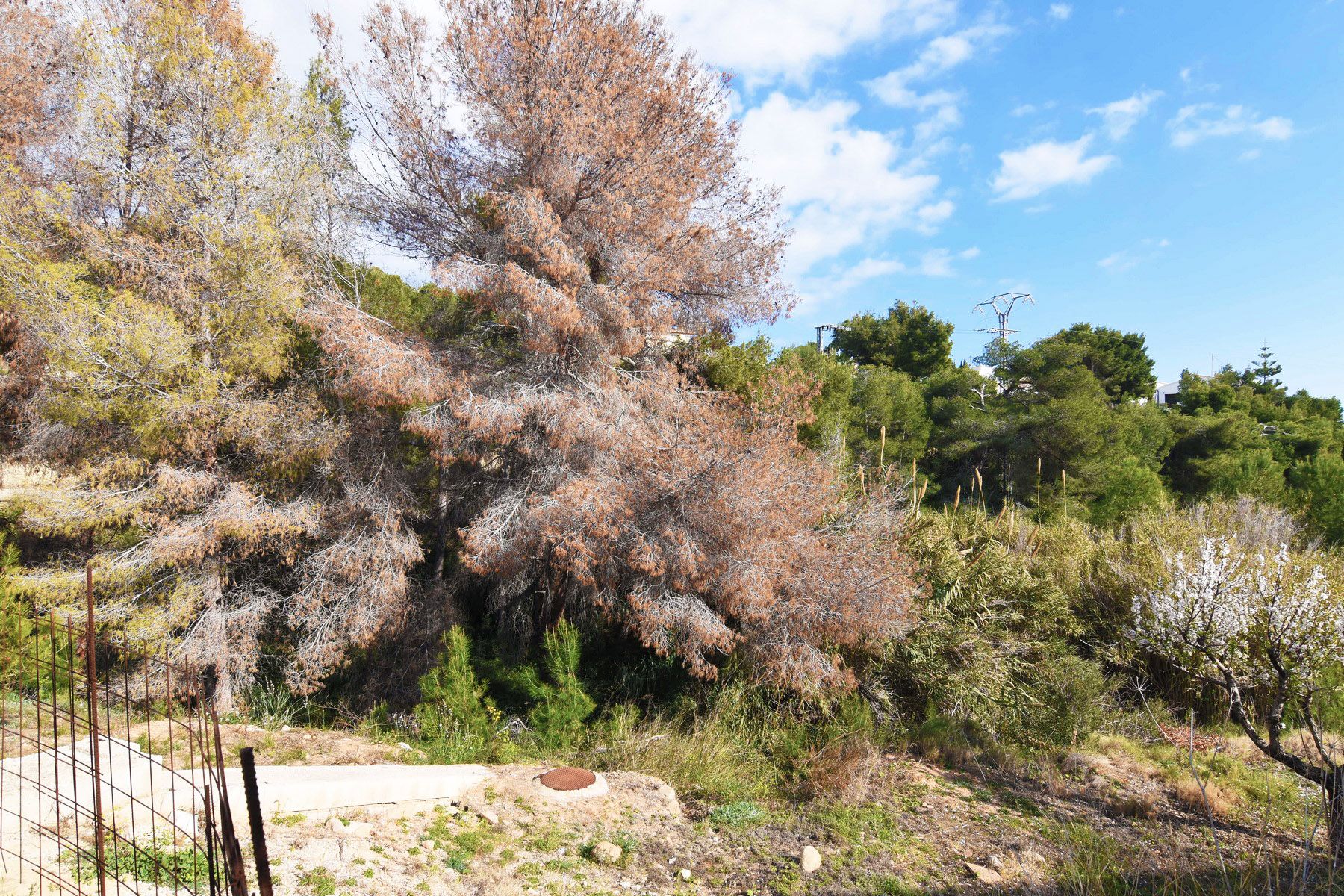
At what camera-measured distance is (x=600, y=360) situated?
31.9ft

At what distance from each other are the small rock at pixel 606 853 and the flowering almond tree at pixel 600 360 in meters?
2.35

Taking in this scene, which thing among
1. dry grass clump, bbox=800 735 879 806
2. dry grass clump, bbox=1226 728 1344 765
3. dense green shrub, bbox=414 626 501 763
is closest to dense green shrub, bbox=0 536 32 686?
dense green shrub, bbox=414 626 501 763

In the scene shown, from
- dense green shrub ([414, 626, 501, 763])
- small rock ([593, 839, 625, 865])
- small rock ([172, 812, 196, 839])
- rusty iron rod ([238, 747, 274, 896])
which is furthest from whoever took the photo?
dense green shrub ([414, 626, 501, 763])

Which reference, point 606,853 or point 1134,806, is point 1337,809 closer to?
point 1134,806

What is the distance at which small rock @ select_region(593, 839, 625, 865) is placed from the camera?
522cm

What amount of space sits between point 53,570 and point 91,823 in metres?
5.10

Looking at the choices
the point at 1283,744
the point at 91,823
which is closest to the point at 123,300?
the point at 91,823

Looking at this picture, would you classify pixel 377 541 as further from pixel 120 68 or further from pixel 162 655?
pixel 120 68

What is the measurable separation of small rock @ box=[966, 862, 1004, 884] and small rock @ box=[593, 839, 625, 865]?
2.54 metres

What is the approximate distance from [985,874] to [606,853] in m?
2.70

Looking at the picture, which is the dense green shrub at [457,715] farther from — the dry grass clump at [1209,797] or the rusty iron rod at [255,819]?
the dry grass clump at [1209,797]

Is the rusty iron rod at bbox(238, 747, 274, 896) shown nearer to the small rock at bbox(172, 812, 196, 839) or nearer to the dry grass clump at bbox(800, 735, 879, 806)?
the small rock at bbox(172, 812, 196, 839)

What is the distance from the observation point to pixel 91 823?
4.57 meters

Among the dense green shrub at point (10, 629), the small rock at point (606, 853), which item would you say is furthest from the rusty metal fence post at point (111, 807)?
the small rock at point (606, 853)
